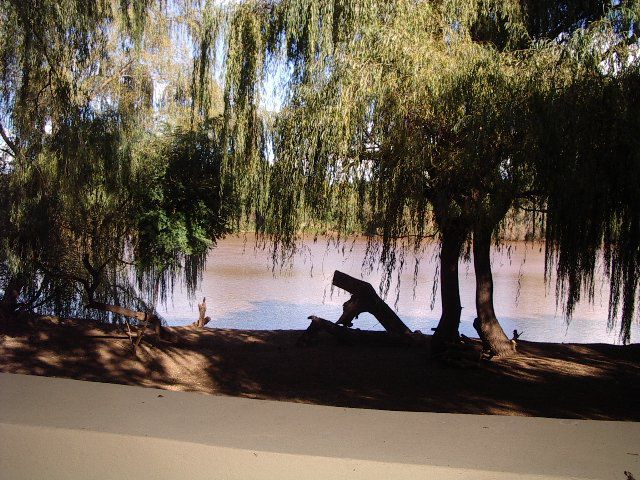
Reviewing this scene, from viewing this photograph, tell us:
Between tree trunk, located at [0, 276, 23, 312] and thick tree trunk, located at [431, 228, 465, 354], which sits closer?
thick tree trunk, located at [431, 228, 465, 354]

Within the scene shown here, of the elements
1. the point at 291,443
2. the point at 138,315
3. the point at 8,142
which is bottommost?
the point at 138,315

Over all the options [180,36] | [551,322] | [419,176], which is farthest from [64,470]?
[551,322]

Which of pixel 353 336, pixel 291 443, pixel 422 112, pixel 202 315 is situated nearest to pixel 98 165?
pixel 202 315

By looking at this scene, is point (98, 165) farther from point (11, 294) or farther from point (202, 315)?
point (202, 315)

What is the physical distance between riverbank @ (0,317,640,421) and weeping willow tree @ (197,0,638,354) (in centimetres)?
110

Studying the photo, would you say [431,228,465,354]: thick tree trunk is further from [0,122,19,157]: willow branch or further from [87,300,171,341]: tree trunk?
[0,122,19,157]: willow branch

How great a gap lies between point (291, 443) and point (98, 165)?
5.01 meters

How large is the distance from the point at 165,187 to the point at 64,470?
5492 mm

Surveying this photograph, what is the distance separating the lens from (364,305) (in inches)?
296

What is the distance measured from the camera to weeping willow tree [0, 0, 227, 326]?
561cm

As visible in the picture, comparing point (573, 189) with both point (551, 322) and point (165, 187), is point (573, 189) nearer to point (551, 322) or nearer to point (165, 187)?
point (165, 187)

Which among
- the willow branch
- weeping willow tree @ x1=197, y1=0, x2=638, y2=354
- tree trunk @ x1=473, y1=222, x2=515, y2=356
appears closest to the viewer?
weeping willow tree @ x1=197, y1=0, x2=638, y2=354

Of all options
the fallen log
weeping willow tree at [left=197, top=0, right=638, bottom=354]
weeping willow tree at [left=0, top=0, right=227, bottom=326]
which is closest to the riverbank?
the fallen log

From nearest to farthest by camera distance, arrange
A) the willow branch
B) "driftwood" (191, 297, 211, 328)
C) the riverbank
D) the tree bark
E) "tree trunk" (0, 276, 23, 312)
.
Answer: the riverbank, the willow branch, "tree trunk" (0, 276, 23, 312), the tree bark, "driftwood" (191, 297, 211, 328)
